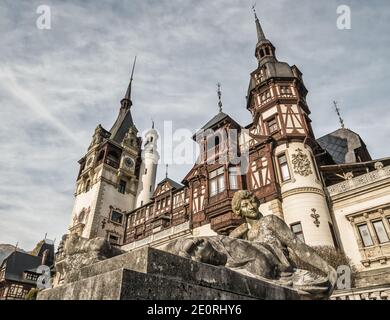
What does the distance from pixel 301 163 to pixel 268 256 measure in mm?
16121

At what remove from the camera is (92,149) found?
40500 mm

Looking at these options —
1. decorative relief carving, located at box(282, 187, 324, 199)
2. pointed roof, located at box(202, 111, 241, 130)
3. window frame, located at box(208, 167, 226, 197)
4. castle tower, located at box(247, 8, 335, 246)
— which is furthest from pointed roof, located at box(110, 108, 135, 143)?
decorative relief carving, located at box(282, 187, 324, 199)

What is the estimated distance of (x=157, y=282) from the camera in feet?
6.12

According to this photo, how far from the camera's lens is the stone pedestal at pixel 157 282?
174 centimetres

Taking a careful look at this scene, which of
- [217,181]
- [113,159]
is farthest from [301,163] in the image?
[113,159]

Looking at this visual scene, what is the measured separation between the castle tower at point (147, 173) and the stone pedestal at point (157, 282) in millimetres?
36281

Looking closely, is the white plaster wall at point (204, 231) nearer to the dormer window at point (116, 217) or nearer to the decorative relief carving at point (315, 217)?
the decorative relief carving at point (315, 217)

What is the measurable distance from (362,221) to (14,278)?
42753mm

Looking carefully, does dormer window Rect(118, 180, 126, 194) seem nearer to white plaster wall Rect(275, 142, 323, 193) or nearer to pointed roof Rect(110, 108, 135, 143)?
pointed roof Rect(110, 108, 135, 143)

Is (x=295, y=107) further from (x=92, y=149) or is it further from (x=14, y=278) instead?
(x=14, y=278)

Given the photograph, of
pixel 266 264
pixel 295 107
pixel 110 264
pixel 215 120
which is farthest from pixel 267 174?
pixel 110 264

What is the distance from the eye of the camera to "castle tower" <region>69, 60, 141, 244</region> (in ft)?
106

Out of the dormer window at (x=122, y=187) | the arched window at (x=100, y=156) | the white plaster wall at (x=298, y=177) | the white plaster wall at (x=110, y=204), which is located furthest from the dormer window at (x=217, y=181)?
the arched window at (x=100, y=156)
